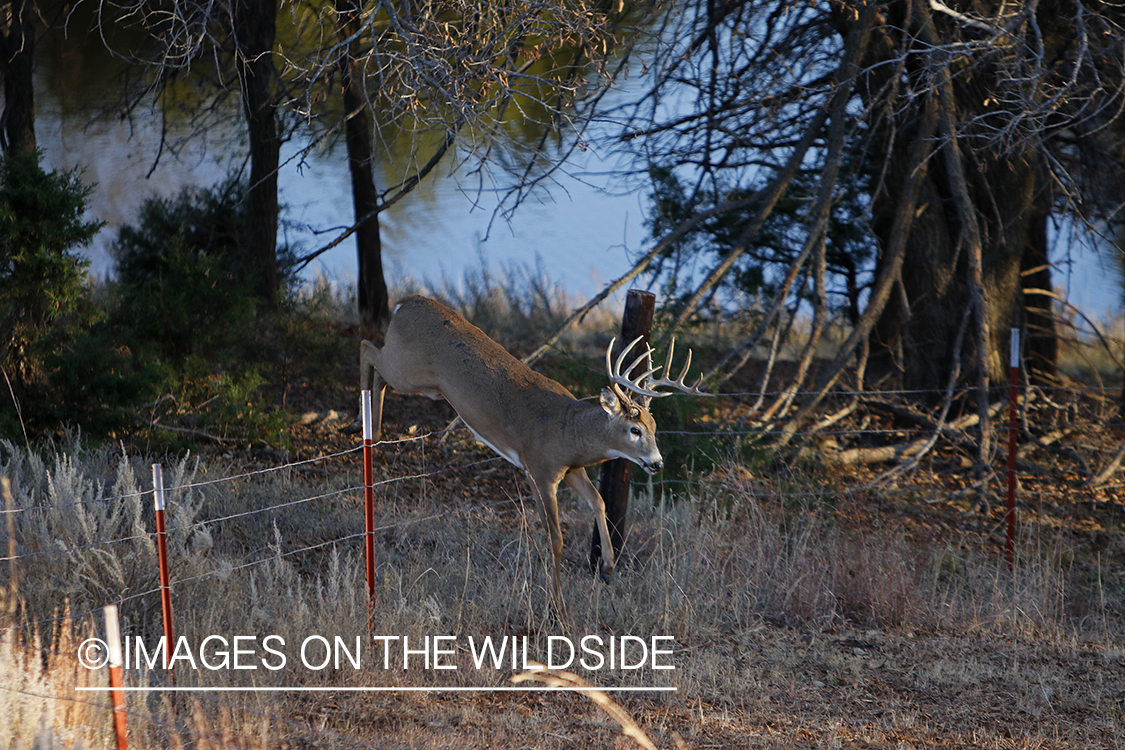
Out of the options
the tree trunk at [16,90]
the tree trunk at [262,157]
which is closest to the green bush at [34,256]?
the tree trunk at [16,90]

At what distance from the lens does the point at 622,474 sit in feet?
21.6

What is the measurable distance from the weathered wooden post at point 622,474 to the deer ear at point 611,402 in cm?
105

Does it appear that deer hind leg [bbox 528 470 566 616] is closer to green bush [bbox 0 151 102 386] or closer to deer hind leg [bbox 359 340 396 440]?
deer hind leg [bbox 359 340 396 440]

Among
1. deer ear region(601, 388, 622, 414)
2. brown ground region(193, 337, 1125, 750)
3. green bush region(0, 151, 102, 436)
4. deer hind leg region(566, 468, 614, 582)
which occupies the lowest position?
brown ground region(193, 337, 1125, 750)

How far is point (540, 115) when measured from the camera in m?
14.9

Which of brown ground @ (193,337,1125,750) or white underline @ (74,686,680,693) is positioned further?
brown ground @ (193,337,1125,750)

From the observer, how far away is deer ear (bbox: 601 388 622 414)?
539 centimetres

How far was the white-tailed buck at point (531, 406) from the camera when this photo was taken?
5.45m

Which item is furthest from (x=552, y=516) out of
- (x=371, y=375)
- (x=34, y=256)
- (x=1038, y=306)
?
(x=1038, y=306)

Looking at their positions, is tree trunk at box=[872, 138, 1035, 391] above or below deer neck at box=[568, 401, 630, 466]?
above

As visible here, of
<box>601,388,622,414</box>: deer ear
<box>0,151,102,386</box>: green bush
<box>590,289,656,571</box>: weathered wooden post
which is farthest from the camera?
<box>0,151,102,386</box>: green bush

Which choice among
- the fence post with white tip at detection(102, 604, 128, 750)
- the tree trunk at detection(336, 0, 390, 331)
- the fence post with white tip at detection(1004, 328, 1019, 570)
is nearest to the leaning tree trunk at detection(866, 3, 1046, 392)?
the fence post with white tip at detection(1004, 328, 1019, 570)

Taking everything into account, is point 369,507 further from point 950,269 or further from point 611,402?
point 950,269

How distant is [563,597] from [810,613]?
1.58m
